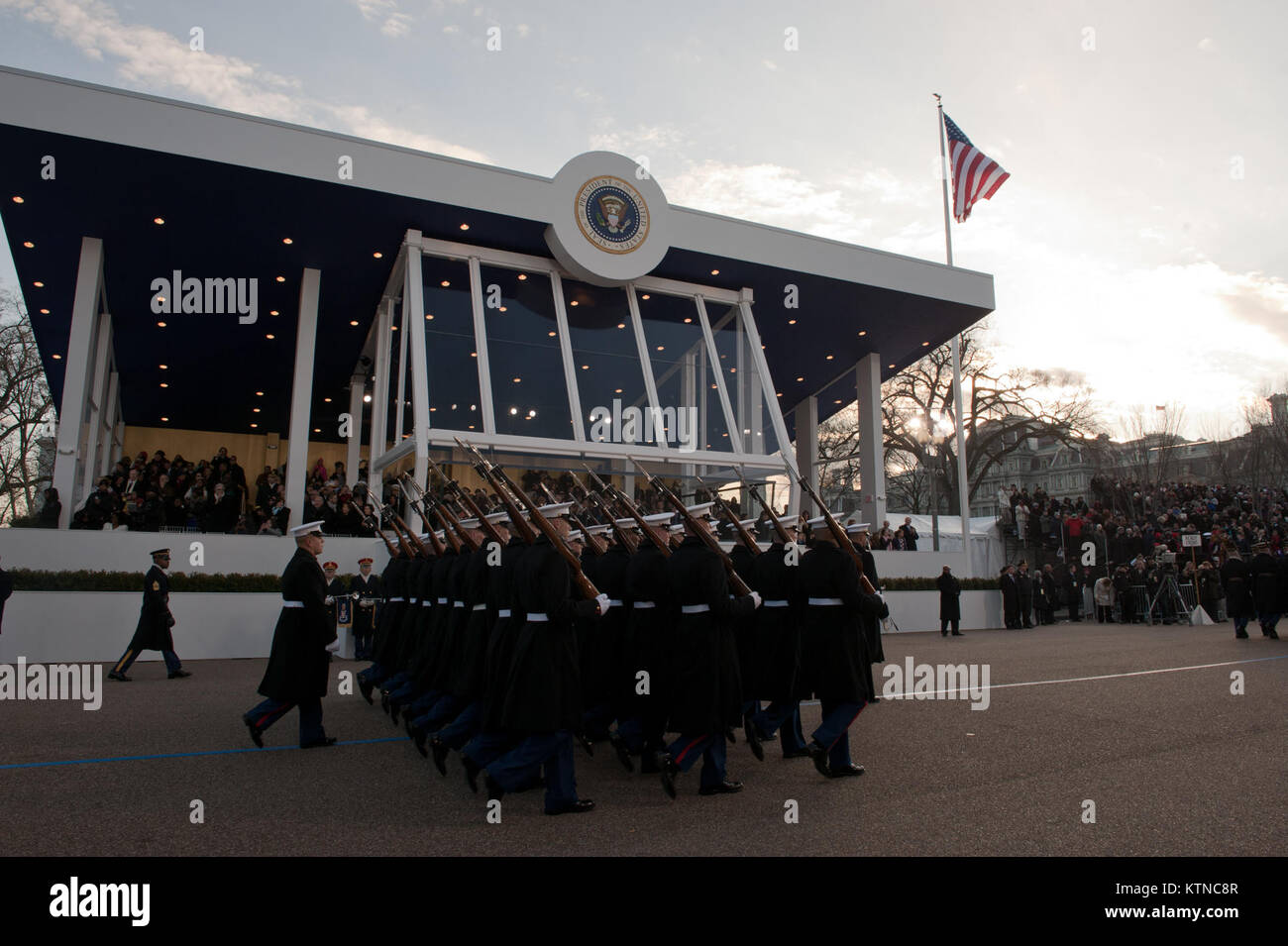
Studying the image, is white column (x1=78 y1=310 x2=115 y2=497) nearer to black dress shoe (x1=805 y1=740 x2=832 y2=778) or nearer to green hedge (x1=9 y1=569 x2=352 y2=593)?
green hedge (x1=9 y1=569 x2=352 y2=593)

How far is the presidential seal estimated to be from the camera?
16.8 meters

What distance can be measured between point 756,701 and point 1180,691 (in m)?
5.42

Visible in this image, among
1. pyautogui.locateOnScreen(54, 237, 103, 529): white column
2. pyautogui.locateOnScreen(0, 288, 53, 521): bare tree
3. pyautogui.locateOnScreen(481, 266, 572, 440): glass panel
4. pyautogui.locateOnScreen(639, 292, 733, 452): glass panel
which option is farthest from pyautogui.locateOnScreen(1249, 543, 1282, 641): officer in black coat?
pyautogui.locateOnScreen(0, 288, 53, 521): bare tree

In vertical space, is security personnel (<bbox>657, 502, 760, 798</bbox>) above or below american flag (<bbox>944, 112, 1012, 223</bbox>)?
below

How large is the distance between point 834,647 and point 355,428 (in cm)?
2049

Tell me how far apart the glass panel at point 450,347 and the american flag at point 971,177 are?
44.7 ft

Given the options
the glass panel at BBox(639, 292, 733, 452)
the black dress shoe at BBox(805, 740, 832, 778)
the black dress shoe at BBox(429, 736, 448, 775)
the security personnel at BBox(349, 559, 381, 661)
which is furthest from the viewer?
the glass panel at BBox(639, 292, 733, 452)

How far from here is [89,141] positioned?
13.0 meters

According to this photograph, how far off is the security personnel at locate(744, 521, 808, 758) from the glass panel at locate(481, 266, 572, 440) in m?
10.0

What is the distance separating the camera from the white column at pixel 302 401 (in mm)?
16391

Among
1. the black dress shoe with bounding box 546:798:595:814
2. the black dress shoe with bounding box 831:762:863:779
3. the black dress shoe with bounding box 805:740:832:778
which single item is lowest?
the black dress shoe with bounding box 831:762:863:779
